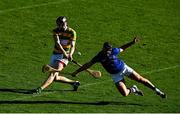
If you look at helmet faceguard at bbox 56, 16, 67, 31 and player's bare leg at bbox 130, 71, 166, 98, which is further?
helmet faceguard at bbox 56, 16, 67, 31

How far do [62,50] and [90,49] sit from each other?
4.63 metres

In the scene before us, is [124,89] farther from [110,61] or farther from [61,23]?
[61,23]

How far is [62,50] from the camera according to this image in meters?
17.6

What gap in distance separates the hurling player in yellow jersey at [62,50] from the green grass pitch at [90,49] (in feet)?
1.20

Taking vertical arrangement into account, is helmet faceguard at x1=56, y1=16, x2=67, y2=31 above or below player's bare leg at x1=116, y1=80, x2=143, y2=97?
above

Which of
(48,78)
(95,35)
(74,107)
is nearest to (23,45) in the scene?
(95,35)

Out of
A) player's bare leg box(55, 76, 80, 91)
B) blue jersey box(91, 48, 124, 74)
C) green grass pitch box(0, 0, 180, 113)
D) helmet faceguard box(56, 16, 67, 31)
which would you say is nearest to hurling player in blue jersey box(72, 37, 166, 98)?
blue jersey box(91, 48, 124, 74)

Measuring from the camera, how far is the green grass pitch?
17.0 metres

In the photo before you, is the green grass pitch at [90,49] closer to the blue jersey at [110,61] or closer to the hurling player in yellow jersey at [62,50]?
the hurling player in yellow jersey at [62,50]

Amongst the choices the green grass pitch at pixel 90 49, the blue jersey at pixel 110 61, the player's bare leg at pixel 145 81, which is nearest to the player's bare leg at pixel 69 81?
the green grass pitch at pixel 90 49

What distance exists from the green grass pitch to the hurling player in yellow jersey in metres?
0.37

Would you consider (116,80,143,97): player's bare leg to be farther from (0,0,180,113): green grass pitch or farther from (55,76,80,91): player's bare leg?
(55,76,80,91): player's bare leg

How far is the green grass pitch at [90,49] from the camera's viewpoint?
17016mm

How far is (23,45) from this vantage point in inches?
882
